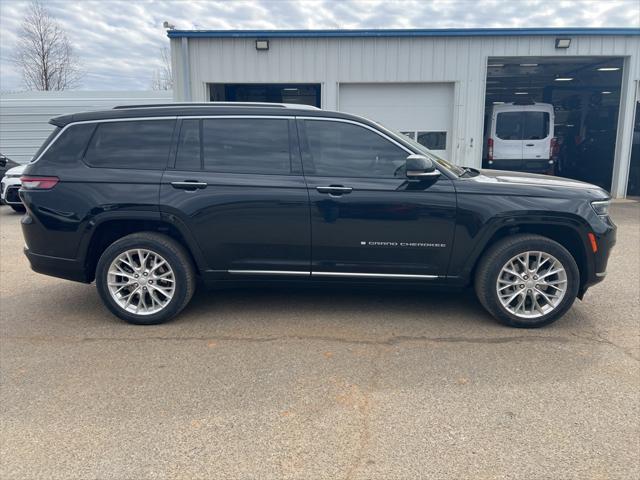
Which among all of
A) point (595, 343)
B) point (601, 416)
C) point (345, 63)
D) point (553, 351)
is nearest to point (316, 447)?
point (601, 416)

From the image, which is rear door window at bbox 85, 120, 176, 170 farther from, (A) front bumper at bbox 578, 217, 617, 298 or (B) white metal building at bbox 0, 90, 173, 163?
(B) white metal building at bbox 0, 90, 173, 163

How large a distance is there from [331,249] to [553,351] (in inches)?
77.4

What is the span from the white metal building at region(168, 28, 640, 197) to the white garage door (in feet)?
0.08

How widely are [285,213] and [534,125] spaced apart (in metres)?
11.6

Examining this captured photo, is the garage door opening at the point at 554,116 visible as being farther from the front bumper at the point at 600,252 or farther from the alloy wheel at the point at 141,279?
the alloy wheel at the point at 141,279

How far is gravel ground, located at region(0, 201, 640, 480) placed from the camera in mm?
2641

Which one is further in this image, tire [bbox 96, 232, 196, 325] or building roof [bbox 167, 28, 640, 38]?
building roof [bbox 167, 28, 640, 38]

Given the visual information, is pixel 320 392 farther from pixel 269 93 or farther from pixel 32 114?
pixel 32 114

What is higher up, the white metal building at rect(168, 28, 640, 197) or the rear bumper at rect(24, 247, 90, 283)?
the white metal building at rect(168, 28, 640, 197)

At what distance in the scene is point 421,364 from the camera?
3740 mm

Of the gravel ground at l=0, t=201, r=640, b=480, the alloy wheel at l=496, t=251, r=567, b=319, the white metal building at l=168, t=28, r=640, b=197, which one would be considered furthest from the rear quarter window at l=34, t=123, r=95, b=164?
the white metal building at l=168, t=28, r=640, b=197

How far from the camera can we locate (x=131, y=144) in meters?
A: 4.52

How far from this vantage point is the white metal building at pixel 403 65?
40.7ft

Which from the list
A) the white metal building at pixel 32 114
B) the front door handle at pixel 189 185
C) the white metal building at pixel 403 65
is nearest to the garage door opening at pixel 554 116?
the white metal building at pixel 403 65
